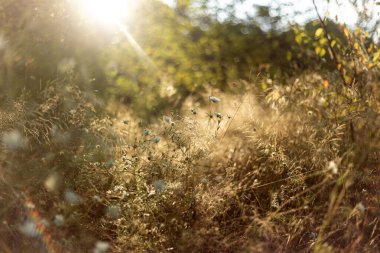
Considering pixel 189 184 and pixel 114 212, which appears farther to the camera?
pixel 189 184

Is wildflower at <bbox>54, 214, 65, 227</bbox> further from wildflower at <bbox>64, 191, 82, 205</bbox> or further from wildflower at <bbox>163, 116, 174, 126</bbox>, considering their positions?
wildflower at <bbox>163, 116, 174, 126</bbox>

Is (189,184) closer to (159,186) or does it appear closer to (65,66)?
(159,186)

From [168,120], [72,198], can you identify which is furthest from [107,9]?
[72,198]

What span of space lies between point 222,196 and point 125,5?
111 inches

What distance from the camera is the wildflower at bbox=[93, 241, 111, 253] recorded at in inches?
77.6

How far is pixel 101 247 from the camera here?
199cm

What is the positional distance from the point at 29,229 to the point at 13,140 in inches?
22.2

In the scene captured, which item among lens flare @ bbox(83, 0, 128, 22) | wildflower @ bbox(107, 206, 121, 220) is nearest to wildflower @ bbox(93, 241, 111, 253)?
wildflower @ bbox(107, 206, 121, 220)

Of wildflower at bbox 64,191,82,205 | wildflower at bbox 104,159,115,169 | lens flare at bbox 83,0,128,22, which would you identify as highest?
lens flare at bbox 83,0,128,22

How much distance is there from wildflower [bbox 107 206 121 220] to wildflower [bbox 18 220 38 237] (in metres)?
0.35

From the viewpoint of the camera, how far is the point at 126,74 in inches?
185

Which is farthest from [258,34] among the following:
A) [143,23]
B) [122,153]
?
[122,153]

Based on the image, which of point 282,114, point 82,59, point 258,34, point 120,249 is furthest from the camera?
point 258,34

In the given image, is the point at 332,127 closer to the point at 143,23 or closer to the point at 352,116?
the point at 352,116
